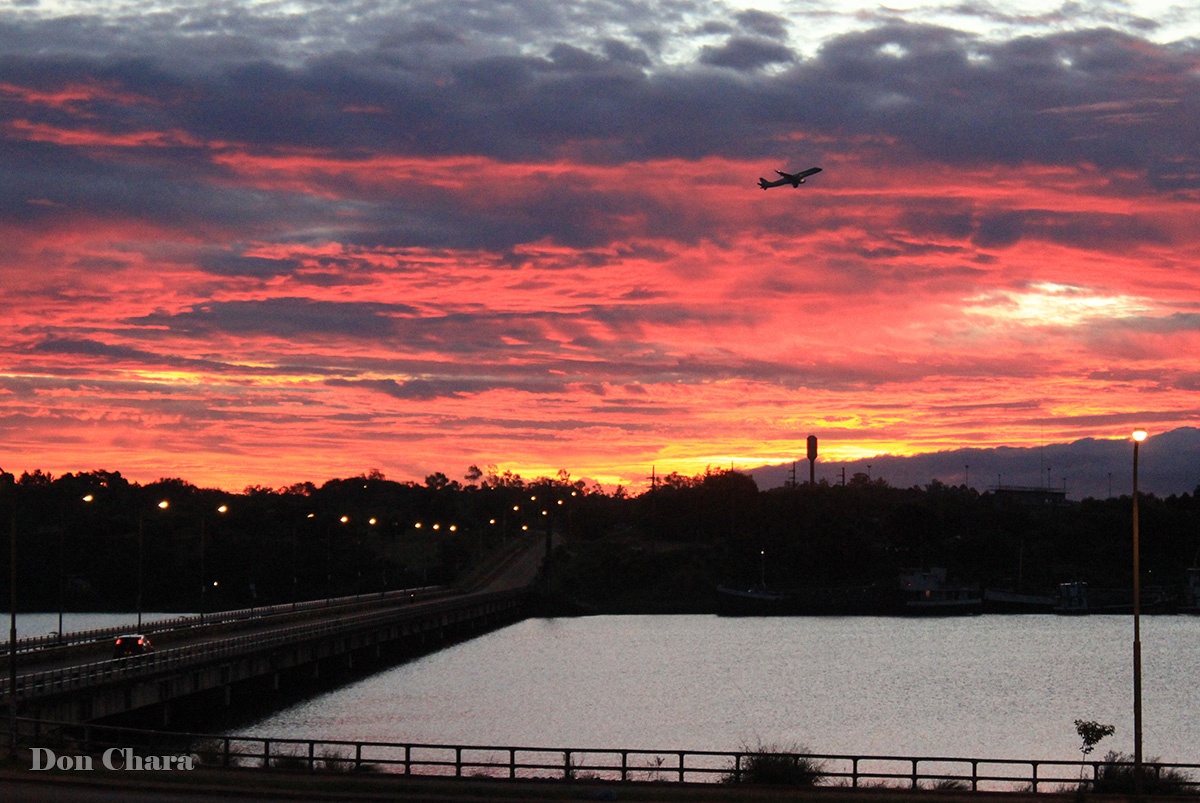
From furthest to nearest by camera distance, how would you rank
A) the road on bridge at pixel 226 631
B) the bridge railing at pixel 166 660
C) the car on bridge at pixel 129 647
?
1. the car on bridge at pixel 129 647
2. the road on bridge at pixel 226 631
3. the bridge railing at pixel 166 660

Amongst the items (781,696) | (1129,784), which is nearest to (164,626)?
(781,696)

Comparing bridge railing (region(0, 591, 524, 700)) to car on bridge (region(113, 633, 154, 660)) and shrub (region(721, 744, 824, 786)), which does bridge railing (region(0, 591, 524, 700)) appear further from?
shrub (region(721, 744, 824, 786))

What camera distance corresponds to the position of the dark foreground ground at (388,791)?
37.5 metres

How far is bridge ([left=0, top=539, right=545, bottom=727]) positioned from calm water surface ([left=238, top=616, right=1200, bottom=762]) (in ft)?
13.3

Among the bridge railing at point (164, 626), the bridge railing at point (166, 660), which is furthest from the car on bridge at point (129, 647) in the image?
the bridge railing at point (164, 626)

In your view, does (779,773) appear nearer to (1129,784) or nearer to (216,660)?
(1129,784)

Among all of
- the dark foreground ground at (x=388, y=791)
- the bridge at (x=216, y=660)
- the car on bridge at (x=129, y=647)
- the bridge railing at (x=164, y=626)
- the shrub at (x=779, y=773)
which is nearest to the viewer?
the dark foreground ground at (x=388, y=791)

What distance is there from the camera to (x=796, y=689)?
103812 millimetres

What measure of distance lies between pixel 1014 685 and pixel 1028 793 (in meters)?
69.5

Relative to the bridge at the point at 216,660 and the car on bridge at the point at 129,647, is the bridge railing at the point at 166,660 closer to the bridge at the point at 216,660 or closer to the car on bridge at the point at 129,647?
the bridge at the point at 216,660

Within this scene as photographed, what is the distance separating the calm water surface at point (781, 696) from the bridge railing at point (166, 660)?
488 centimetres

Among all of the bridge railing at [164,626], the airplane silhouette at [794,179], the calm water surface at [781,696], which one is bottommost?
the calm water surface at [781,696]

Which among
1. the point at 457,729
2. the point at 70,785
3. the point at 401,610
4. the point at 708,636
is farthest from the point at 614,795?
the point at 708,636

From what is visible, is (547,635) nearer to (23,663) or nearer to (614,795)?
(23,663)
